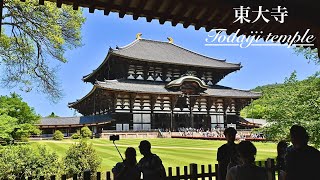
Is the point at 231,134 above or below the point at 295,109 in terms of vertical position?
below

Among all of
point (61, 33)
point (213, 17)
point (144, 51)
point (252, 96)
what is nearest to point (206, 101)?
point (252, 96)

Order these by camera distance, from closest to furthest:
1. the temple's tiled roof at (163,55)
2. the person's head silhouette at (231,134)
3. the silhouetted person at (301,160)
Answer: the silhouetted person at (301,160), the person's head silhouette at (231,134), the temple's tiled roof at (163,55)

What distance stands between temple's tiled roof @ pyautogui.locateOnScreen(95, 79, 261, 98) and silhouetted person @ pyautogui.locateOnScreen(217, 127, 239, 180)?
28.6m

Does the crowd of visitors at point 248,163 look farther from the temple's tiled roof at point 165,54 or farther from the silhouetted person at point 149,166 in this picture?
the temple's tiled roof at point 165,54

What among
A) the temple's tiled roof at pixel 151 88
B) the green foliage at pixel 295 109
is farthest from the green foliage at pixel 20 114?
A: the green foliage at pixel 295 109

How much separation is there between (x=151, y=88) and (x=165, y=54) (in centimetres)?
950

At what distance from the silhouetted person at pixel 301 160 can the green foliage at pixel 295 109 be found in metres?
5.94

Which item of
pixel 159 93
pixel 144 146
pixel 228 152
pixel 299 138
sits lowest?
pixel 228 152

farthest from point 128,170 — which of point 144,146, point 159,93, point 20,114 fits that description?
point 159,93

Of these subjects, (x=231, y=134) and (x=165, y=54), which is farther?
(x=165, y=54)

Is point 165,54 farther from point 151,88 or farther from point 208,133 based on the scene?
point 208,133

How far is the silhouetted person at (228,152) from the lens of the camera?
402 centimetres

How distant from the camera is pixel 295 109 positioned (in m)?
9.21

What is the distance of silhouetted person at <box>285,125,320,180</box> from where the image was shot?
9.91 feet
